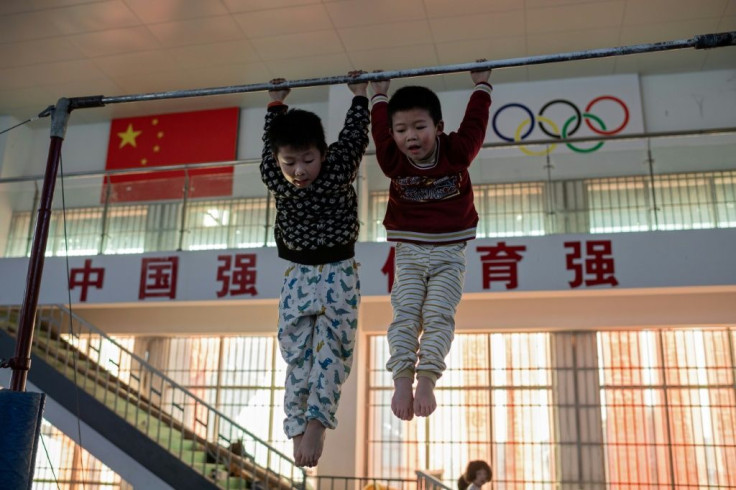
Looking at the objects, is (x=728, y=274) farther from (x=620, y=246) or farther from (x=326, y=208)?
(x=326, y=208)

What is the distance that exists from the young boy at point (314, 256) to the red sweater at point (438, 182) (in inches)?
4.1

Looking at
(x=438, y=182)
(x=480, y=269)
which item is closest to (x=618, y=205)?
(x=480, y=269)

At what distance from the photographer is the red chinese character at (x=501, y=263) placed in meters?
6.27

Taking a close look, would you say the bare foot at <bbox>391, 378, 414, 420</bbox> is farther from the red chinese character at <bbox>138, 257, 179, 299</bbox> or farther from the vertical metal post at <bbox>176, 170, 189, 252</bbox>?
the vertical metal post at <bbox>176, 170, 189, 252</bbox>

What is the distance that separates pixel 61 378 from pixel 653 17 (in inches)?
265

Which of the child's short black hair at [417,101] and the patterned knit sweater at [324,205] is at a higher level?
the child's short black hair at [417,101]

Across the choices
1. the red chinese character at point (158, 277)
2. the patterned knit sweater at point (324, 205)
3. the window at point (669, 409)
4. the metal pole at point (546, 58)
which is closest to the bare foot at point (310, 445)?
the patterned knit sweater at point (324, 205)

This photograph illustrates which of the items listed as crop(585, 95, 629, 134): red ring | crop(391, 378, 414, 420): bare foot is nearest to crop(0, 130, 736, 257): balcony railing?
crop(585, 95, 629, 134): red ring

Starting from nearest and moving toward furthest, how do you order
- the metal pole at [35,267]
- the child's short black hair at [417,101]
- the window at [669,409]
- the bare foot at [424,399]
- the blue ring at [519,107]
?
the bare foot at [424,399] < the child's short black hair at [417,101] < the metal pole at [35,267] < the window at [669,409] < the blue ring at [519,107]

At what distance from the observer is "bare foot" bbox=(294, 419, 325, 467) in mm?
2447

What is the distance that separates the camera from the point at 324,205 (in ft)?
8.98

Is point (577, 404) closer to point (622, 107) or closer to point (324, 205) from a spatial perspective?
point (622, 107)

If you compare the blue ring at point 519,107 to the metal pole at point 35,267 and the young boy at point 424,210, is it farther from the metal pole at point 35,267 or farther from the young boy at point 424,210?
the metal pole at point 35,267

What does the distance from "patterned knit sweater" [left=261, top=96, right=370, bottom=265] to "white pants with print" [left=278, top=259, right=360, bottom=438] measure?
0.06 meters
